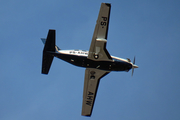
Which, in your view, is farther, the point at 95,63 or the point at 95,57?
the point at 95,63

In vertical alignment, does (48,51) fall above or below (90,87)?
above

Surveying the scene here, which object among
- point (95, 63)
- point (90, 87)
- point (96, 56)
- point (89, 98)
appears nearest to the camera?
point (96, 56)

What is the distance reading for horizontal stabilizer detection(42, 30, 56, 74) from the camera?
4025 cm

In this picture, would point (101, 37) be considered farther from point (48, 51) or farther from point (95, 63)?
point (48, 51)

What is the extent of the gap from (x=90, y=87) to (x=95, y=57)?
787cm

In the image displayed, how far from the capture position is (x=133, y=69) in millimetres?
44625

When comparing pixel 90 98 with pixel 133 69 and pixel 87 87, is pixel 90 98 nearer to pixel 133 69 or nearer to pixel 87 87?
pixel 87 87

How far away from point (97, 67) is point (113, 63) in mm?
3270

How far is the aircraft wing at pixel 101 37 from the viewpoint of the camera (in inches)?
1490

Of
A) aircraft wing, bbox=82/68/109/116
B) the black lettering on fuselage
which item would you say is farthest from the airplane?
the black lettering on fuselage

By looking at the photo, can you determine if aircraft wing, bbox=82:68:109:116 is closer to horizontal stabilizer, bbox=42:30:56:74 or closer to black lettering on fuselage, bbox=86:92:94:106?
black lettering on fuselage, bbox=86:92:94:106

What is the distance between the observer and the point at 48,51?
137ft

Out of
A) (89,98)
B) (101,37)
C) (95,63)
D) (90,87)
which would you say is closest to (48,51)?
(95,63)

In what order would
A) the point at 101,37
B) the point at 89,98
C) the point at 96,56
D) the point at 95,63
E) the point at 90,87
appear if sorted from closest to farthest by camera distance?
1. the point at 101,37
2. the point at 96,56
3. the point at 95,63
4. the point at 90,87
5. the point at 89,98
